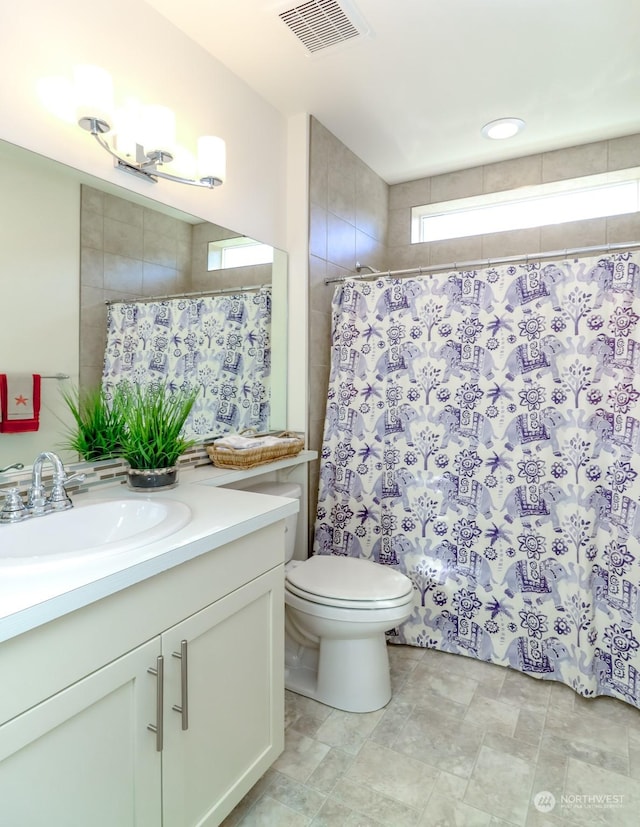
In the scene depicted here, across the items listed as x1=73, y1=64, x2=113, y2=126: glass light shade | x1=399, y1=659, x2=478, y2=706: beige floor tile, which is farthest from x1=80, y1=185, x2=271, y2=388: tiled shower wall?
x1=399, y1=659, x2=478, y2=706: beige floor tile

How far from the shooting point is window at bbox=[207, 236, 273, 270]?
197 centimetres

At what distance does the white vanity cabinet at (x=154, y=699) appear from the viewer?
0.79m

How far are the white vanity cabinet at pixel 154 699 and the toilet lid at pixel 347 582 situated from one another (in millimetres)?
382

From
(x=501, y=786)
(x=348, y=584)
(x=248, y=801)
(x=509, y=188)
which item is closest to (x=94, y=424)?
(x=348, y=584)

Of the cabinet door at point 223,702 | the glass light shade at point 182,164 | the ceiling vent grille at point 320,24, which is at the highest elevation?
the ceiling vent grille at point 320,24

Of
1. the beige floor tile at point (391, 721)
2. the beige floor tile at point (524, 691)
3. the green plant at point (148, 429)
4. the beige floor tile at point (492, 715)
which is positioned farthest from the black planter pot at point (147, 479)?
the beige floor tile at point (524, 691)

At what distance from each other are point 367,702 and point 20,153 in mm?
2012

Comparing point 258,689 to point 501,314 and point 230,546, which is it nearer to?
point 230,546

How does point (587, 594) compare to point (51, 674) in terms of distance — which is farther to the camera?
point (587, 594)

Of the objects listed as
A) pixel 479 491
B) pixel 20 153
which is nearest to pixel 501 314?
pixel 479 491

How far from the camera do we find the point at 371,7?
1.62 metres

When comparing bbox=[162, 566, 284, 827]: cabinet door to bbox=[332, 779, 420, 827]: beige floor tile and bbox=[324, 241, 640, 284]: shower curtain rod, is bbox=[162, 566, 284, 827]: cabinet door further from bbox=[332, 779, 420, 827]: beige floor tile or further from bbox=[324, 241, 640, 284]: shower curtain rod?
bbox=[324, 241, 640, 284]: shower curtain rod

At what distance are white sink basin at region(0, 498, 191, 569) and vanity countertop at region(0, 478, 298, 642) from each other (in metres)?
0.02
